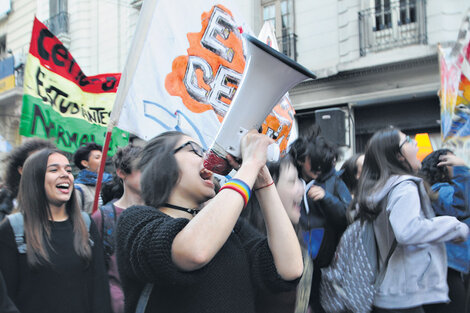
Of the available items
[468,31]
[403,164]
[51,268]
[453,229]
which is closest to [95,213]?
[51,268]

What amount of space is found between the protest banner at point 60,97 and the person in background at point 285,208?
235 centimetres

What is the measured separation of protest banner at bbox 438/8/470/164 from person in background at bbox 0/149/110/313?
277 cm

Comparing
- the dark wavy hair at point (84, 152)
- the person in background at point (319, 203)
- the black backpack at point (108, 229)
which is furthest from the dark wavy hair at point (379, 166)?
the dark wavy hair at point (84, 152)

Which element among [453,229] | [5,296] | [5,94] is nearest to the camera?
[5,296]

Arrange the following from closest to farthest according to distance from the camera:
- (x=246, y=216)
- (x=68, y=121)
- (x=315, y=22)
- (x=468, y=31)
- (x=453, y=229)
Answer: (x=246, y=216), (x=453, y=229), (x=468, y=31), (x=68, y=121), (x=315, y=22)

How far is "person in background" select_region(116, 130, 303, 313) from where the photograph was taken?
4.70ft

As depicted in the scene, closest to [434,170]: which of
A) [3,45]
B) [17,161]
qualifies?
[17,161]

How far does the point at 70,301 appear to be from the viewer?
241 cm

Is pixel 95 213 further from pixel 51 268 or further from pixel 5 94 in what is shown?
pixel 5 94

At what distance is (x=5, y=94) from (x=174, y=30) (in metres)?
Result: 15.0

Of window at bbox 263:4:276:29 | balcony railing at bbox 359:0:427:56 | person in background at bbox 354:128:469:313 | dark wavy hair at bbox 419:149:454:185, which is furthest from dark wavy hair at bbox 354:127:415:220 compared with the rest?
window at bbox 263:4:276:29

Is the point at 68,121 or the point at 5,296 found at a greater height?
the point at 68,121

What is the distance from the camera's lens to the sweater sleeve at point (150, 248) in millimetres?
1440

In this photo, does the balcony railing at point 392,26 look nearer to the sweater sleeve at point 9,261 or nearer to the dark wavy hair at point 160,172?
the dark wavy hair at point 160,172
